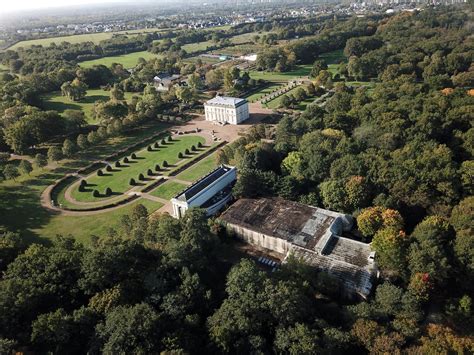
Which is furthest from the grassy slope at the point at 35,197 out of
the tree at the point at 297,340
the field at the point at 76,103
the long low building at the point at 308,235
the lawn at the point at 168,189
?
→ the tree at the point at 297,340

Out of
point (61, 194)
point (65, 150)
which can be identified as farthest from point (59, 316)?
point (65, 150)

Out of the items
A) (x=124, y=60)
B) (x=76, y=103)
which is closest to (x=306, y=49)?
(x=124, y=60)

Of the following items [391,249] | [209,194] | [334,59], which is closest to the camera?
[391,249]

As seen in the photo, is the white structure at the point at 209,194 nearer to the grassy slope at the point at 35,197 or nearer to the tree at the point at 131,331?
the grassy slope at the point at 35,197

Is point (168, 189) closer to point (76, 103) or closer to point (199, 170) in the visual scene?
point (199, 170)

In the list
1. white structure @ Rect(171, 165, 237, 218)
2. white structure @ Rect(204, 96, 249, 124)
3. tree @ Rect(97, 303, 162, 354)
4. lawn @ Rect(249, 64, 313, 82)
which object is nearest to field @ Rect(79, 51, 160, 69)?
lawn @ Rect(249, 64, 313, 82)
